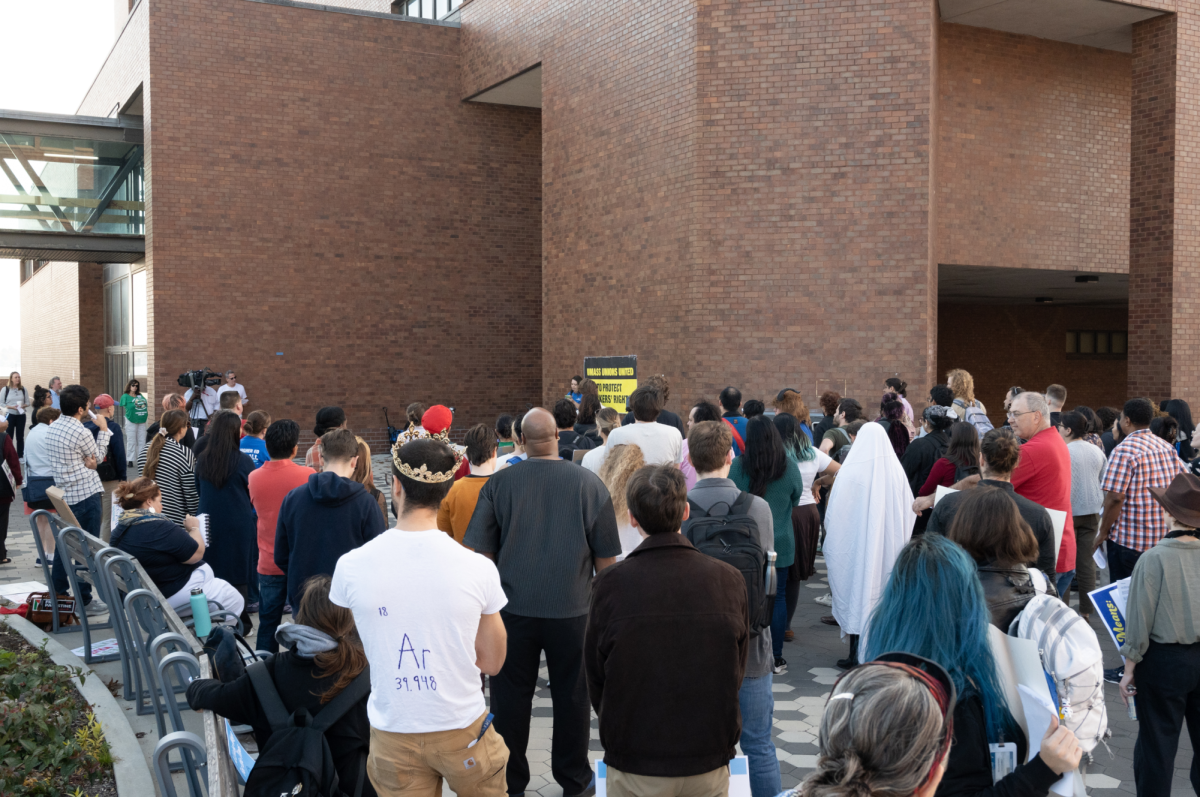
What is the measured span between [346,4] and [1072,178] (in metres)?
20.4

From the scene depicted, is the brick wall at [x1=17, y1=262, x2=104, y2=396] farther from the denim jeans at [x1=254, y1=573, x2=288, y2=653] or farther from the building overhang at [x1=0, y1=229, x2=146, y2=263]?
the denim jeans at [x1=254, y1=573, x2=288, y2=653]

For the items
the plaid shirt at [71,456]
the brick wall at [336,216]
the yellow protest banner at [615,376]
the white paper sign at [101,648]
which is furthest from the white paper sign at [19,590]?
the brick wall at [336,216]

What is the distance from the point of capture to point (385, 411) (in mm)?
19406

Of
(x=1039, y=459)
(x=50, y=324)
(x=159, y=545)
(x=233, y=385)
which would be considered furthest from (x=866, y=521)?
(x=50, y=324)

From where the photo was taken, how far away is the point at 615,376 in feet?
49.3

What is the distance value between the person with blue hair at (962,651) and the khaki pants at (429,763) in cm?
129

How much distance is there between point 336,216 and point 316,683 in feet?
56.4

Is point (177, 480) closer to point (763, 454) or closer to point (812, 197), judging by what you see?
point (763, 454)

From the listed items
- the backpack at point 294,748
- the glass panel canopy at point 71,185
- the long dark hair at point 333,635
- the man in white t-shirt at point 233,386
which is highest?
the glass panel canopy at point 71,185

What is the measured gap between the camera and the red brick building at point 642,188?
1304 centimetres

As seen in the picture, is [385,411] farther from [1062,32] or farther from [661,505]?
[661,505]

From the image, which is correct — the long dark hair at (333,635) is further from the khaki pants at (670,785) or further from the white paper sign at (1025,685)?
the white paper sign at (1025,685)

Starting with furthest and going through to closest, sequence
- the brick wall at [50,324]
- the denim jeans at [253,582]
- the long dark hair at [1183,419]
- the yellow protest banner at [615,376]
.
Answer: the brick wall at [50,324]
the yellow protest banner at [615,376]
the long dark hair at [1183,419]
the denim jeans at [253,582]

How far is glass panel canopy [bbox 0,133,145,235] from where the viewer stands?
1939 cm
